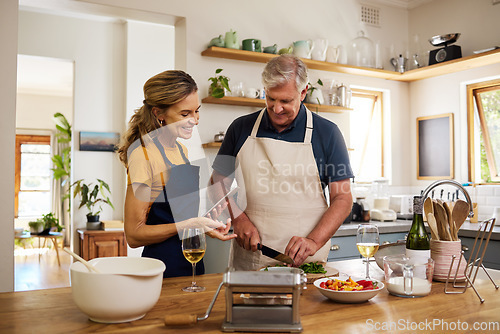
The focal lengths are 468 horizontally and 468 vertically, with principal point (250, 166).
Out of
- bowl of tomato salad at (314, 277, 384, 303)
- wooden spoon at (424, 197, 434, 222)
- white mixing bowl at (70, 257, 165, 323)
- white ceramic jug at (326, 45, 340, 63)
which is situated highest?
white ceramic jug at (326, 45, 340, 63)

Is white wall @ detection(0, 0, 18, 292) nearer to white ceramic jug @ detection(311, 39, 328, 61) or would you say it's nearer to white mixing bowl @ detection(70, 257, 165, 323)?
white mixing bowl @ detection(70, 257, 165, 323)

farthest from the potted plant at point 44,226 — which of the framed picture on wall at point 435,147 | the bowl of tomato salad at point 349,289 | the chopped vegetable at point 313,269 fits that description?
the bowl of tomato salad at point 349,289

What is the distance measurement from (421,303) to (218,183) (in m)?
1.27

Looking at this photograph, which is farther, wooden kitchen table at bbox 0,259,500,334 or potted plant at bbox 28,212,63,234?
potted plant at bbox 28,212,63,234

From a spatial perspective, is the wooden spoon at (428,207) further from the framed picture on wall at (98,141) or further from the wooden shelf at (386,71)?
Answer: the framed picture on wall at (98,141)

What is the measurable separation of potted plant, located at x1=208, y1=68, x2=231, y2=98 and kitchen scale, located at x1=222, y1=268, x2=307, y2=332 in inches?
96.1

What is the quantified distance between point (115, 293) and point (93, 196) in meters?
4.94

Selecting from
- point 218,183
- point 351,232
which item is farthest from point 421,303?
point 351,232

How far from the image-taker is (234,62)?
3.74m

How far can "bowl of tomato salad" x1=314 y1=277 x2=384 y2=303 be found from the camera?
1347mm

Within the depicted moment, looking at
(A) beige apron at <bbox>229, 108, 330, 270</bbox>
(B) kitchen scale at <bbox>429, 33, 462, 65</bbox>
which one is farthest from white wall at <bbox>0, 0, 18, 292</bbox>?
(B) kitchen scale at <bbox>429, 33, 462, 65</bbox>

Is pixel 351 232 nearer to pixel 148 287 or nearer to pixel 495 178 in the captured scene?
pixel 495 178

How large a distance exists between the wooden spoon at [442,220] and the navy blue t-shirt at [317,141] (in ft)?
1.98

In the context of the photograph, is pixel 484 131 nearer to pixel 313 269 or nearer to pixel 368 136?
pixel 368 136
